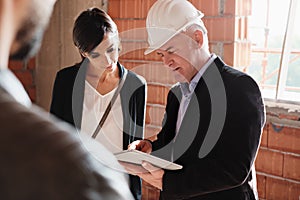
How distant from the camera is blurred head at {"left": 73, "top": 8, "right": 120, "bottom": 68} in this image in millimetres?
2055

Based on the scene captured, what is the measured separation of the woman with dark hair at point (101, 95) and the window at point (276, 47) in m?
0.78

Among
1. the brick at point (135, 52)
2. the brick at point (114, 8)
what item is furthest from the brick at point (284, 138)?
the brick at point (114, 8)

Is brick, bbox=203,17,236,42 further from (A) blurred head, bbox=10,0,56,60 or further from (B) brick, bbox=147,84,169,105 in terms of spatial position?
(A) blurred head, bbox=10,0,56,60

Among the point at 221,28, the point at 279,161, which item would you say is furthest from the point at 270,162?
the point at 221,28

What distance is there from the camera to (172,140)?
1798 millimetres

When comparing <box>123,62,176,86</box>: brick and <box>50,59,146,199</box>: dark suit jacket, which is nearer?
<box>50,59,146,199</box>: dark suit jacket

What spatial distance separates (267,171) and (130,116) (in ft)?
2.69

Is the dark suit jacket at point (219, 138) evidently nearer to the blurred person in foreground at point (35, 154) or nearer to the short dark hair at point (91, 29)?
the short dark hair at point (91, 29)

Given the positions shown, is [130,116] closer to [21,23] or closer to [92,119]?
[92,119]

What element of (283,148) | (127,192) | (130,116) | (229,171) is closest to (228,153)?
(229,171)

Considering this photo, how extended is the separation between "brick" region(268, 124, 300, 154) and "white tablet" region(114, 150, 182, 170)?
38.1 inches

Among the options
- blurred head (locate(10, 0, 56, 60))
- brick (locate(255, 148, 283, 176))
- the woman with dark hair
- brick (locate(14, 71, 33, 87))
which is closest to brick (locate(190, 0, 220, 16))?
the woman with dark hair

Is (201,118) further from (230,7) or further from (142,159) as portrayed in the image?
(230,7)

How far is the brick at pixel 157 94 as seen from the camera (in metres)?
2.80
